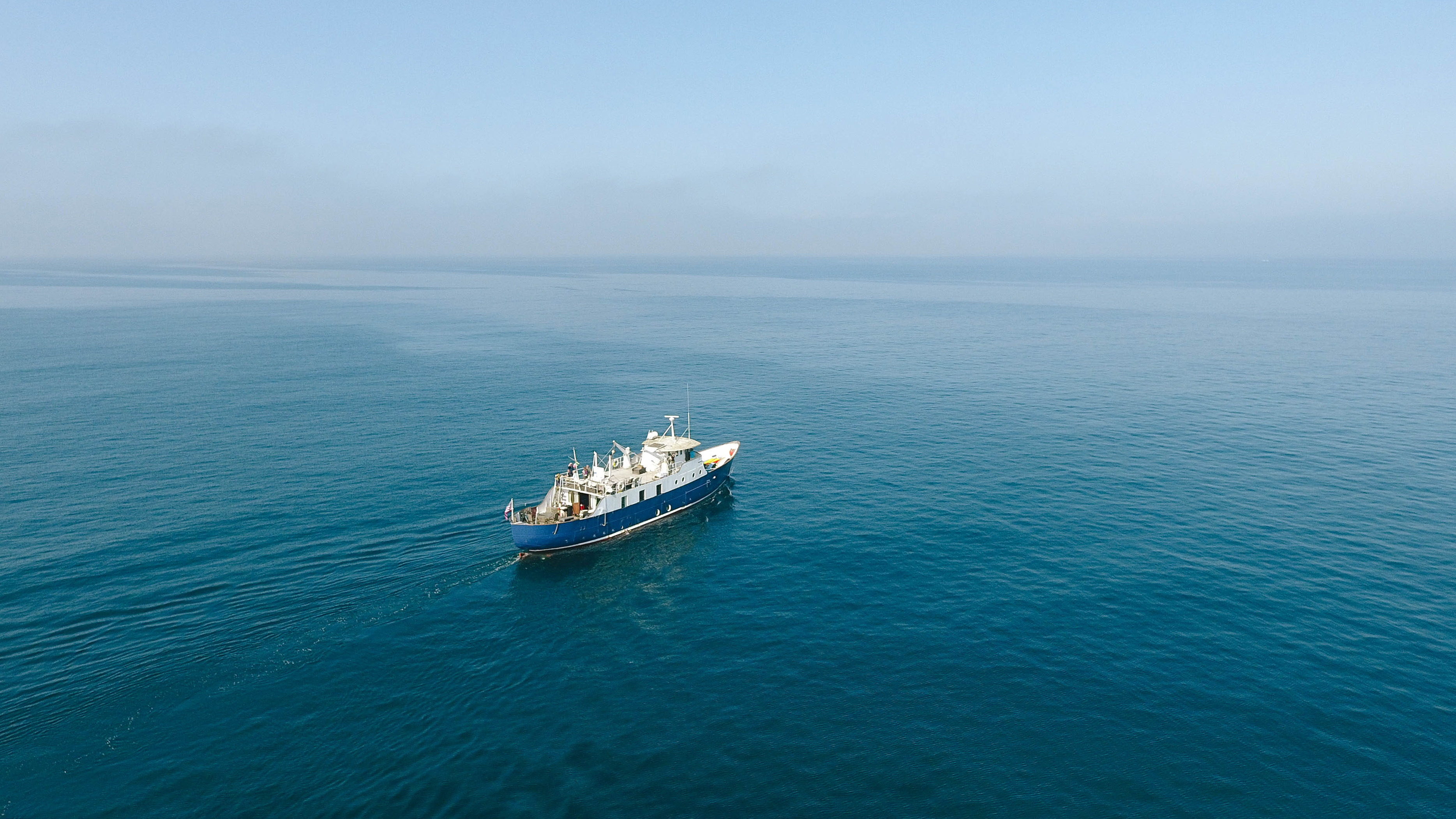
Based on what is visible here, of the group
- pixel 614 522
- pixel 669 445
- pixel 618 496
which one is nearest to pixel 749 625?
pixel 618 496

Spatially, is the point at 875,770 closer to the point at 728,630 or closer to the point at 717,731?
the point at 717,731

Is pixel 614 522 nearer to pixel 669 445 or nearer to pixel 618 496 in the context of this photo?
pixel 618 496

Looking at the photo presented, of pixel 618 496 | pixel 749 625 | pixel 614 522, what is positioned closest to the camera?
pixel 749 625

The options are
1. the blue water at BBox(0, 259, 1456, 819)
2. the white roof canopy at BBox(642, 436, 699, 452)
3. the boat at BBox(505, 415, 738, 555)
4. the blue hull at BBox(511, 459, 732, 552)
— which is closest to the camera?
the blue water at BBox(0, 259, 1456, 819)

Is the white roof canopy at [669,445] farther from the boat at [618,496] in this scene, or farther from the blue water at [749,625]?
the blue water at [749,625]

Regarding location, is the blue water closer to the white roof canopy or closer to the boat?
the boat

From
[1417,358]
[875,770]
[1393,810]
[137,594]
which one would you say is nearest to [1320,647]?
[1393,810]

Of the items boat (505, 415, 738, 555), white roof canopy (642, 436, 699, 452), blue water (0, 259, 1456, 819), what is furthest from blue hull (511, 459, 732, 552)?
white roof canopy (642, 436, 699, 452)
